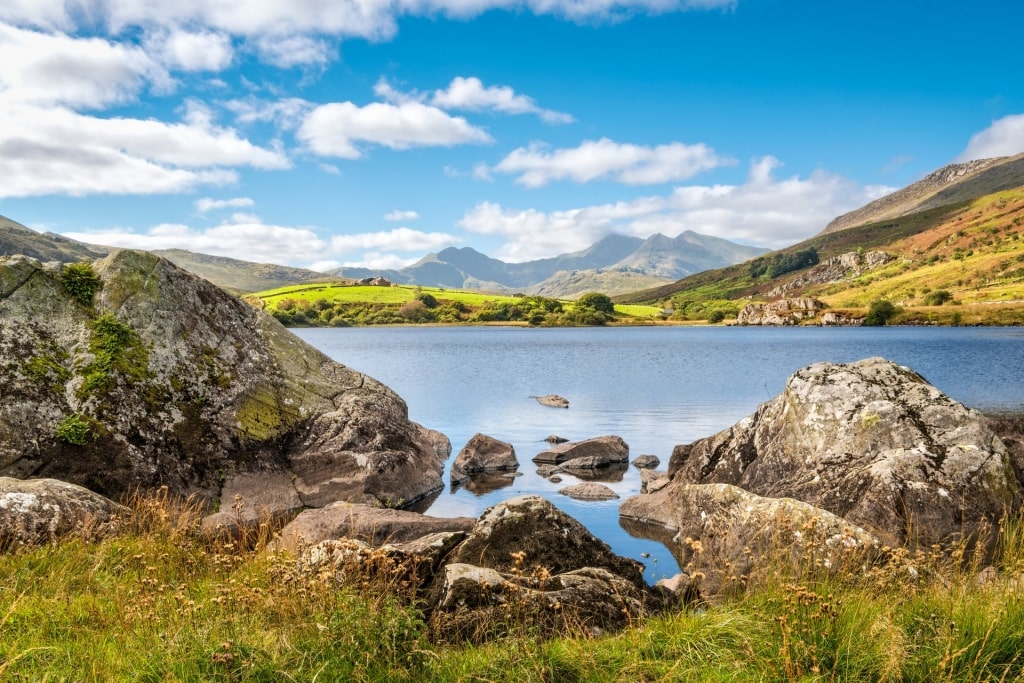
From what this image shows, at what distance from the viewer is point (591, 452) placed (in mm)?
30438

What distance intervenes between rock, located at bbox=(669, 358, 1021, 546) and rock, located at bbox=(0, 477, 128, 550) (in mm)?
15664

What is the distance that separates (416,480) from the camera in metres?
22.9

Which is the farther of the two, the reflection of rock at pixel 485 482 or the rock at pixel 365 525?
the reflection of rock at pixel 485 482

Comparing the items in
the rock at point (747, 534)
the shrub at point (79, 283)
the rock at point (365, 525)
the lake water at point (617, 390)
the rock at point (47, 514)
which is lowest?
the lake water at point (617, 390)

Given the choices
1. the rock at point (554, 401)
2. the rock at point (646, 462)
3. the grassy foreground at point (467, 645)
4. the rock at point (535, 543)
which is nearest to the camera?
the grassy foreground at point (467, 645)

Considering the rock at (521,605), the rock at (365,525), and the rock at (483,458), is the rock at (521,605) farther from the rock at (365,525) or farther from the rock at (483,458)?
the rock at (483,458)

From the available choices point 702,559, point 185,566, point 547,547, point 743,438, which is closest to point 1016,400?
point 743,438

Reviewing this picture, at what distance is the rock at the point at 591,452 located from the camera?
3027 centimetres

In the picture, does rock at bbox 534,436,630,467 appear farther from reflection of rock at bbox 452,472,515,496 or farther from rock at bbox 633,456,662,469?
reflection of rock at bbox 452,472,515,496

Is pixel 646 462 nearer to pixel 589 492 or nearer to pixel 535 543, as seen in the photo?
pixel 589 492

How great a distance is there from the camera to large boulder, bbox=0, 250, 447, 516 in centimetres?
1698

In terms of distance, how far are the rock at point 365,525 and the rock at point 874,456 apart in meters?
8.86

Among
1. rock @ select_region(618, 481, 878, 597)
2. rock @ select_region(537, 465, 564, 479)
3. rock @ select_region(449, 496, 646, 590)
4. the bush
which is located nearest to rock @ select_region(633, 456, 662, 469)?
rock @ select_region(537, 465, 564, 479)

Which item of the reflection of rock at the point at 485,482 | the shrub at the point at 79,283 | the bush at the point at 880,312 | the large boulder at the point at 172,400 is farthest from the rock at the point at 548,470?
the bush at the point at 880,312
